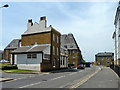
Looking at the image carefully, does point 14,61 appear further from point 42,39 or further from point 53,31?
point 53,31

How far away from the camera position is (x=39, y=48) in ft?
111

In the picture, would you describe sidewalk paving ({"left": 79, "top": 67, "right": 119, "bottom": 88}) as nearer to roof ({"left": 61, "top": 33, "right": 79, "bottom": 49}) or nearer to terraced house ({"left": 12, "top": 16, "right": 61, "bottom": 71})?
terraced house ({"left": 12, "top": 16, "right": 61, "bottom": 71})

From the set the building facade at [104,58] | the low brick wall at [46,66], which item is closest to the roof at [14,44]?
the low brick wall at [46,66]

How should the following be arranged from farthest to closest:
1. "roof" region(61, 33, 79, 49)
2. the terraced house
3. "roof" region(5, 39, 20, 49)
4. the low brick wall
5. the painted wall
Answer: "roof" region(5, 39, 20, 49)
"roof" region(61, 33, 79, 49)
the terraced house
the painted wall
the low brick wall

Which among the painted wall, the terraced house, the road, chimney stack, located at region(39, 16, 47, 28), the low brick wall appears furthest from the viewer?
chimney stack, located at region(39, 16, 47, 28)

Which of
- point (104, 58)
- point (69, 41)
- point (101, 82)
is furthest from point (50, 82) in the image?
point (104, 58)

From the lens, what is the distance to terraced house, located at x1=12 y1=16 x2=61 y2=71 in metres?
31.8

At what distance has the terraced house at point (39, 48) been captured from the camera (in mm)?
31773

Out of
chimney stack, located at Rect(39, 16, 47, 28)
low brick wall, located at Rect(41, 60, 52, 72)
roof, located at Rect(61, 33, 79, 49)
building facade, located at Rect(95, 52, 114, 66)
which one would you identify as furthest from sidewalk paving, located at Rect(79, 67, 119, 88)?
building facade, located at Rect(95, 52, 114, 66)

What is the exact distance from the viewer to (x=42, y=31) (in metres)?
36.9

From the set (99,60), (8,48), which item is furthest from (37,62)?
(99,60)

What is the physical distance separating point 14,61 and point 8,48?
159 ft

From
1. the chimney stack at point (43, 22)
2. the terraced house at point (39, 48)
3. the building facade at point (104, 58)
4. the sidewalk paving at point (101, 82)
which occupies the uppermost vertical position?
the chimney stack at point (43, 22)

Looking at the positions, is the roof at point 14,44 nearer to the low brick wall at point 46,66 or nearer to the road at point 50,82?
the low brick wall at point 46,66
